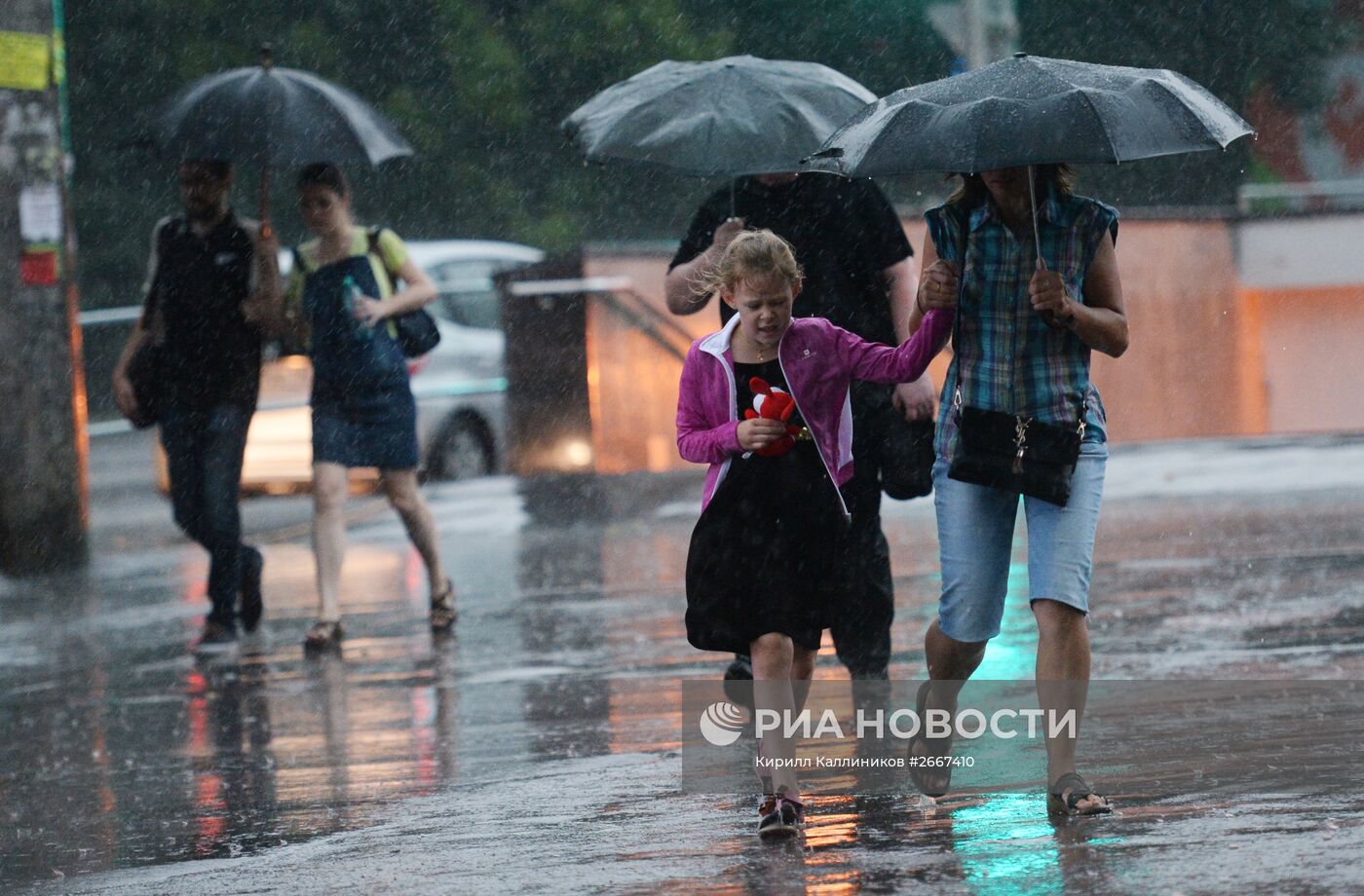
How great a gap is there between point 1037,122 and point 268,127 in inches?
169

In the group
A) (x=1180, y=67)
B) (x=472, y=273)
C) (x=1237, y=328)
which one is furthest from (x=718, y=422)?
(x=1180, y=67)

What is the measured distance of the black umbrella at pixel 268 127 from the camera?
320 inches

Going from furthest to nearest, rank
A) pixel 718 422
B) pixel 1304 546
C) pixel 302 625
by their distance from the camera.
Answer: pixel 1304 546, pixel 302 625, pixel 718 422

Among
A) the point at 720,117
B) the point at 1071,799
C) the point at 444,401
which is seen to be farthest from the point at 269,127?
the point at 444,401

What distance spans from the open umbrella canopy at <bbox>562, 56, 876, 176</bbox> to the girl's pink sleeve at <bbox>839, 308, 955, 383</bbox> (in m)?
1.25

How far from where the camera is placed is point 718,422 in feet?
16.8

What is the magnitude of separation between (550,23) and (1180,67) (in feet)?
26.5

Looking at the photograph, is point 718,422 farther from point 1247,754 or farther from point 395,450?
point 395,450

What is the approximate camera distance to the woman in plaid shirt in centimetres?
494

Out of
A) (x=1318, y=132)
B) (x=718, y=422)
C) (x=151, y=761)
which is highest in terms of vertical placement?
(x=1318, y=132)

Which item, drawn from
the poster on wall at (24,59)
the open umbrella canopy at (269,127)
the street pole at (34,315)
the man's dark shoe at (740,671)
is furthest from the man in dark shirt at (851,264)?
the poster on wall at (24,59)

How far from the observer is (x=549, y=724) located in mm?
6766

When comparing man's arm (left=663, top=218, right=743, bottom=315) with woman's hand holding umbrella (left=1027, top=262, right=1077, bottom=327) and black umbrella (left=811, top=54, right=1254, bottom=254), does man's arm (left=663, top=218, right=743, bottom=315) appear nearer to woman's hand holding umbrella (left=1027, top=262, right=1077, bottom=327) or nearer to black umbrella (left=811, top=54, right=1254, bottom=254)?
black umbrella (left=811, top=54, right=1254, bottom=254)

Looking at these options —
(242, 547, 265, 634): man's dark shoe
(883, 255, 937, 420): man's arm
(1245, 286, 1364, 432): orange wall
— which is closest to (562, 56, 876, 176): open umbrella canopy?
(883, 255, 937, 420): man's arm
